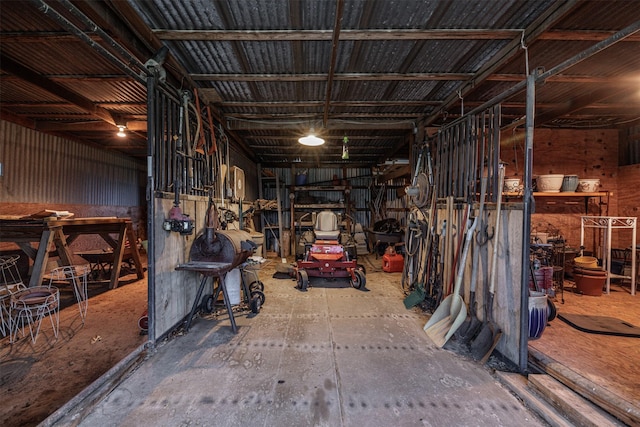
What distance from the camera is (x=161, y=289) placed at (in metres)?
2.91

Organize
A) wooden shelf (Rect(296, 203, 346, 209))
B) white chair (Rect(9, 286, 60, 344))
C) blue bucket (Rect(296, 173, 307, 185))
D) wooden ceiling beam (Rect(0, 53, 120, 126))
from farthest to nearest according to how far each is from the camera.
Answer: blue bucket (Rect(296, 173, 307, 185)), wooden shelf (Rect(296, 203, 346, 209)), wooden ceiling beam (Rect(0, 53, 120, 126)), white chair (Rect(9, 286, 60, 344))

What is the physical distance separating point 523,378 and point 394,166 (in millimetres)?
5451

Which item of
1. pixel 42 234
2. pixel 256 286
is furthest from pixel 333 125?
pixel 42 234

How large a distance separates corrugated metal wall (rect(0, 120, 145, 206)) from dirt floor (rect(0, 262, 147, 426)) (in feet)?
9.43

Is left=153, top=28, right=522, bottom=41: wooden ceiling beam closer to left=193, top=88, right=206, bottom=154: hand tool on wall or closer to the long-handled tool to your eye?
left=193, top=88, right=206, bottom=154: hand tool on wall

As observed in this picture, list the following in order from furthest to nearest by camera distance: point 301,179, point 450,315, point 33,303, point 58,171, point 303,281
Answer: point 301,179, point 58,171, point 303,281, point 450,315, point 33,303

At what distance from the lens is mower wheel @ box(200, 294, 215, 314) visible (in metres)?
3.82

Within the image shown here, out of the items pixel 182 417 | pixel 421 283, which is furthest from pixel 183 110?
pixel 421 283

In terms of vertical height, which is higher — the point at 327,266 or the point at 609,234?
the point at 609,234

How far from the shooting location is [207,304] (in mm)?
3836

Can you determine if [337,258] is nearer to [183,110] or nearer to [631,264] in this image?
[183,110]

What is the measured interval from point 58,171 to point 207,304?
5.20m

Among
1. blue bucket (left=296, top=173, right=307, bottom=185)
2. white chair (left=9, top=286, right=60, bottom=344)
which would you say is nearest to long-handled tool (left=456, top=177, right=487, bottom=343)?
white chair (left=9, top=286, right=60, bottom=344)

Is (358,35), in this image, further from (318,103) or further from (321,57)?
(318,103)
